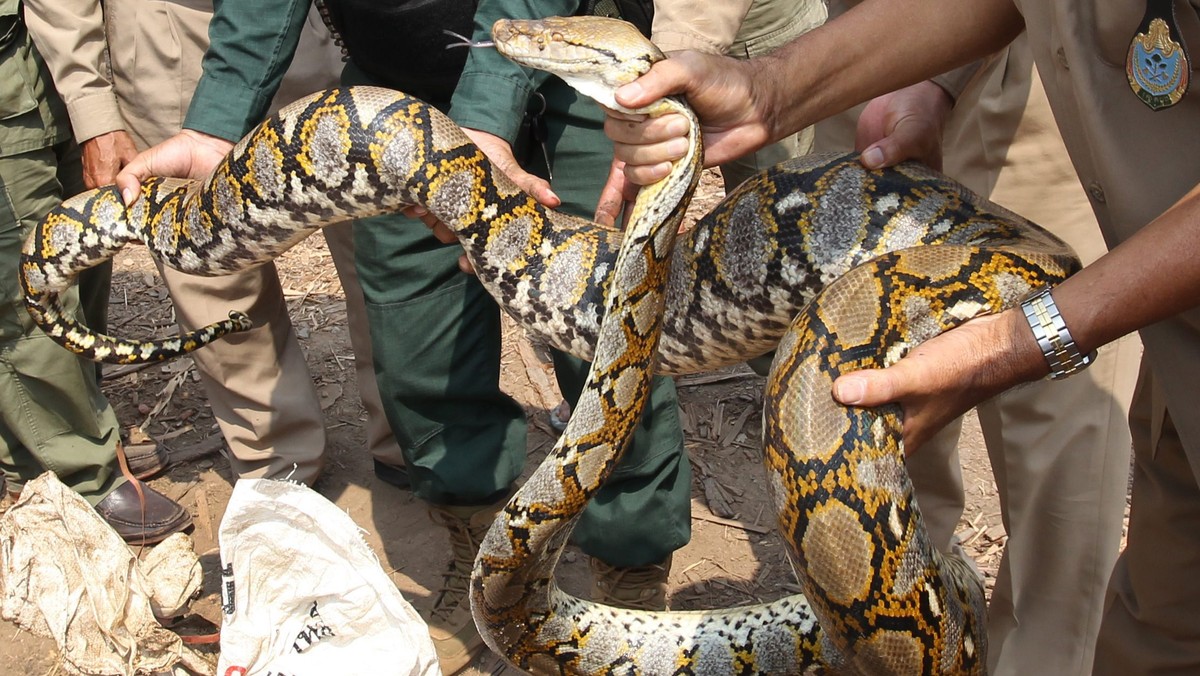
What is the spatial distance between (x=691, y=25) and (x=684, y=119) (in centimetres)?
148

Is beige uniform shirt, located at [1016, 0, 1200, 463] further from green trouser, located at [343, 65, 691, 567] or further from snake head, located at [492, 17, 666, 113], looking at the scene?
green trouser, located at [343, 65, 691, 567]

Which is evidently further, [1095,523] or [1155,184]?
[1095,523]

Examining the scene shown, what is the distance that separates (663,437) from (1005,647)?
156 cm

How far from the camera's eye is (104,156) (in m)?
4.98

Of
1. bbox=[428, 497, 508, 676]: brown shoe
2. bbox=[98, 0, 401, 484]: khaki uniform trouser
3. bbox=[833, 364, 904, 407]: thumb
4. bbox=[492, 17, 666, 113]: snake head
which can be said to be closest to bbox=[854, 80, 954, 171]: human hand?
bbox=[492, 17, 666, 113]: snake head

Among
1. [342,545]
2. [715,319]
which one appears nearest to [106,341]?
[342,545]

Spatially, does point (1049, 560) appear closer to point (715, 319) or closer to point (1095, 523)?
point (1095, 523)

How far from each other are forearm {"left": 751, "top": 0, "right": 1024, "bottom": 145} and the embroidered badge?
795mm

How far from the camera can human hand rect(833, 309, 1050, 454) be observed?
2.39 meters

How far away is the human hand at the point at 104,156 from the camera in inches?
196

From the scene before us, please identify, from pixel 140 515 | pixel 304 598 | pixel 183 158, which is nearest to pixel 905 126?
pixel 304 598

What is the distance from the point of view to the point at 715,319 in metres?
3.56

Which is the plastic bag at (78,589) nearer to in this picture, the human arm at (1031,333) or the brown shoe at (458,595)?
the brown shoe at (458,595)

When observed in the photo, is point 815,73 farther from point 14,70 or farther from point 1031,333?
point 14,70
